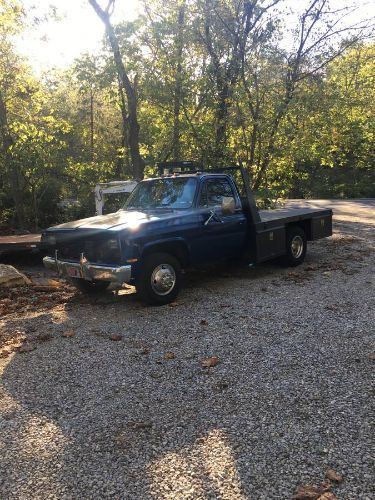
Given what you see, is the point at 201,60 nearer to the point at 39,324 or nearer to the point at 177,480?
the point at 39,324

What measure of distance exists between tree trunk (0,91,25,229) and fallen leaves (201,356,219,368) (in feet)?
35.5

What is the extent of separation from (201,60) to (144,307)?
28.4ft

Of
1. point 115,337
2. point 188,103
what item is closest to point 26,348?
point 115,337

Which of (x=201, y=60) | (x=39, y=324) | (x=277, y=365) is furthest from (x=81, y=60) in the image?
(x=277, y=365)

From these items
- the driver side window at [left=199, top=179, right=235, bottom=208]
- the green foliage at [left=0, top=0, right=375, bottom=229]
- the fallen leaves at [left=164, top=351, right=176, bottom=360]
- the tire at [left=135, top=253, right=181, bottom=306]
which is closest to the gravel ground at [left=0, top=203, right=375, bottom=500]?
the fallen leaves at [left=164, top=351, right=176, bottom=360]

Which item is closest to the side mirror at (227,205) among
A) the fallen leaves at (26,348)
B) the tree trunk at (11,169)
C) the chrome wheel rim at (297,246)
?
the chrome wheel rim at (297,246)

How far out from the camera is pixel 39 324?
578cm

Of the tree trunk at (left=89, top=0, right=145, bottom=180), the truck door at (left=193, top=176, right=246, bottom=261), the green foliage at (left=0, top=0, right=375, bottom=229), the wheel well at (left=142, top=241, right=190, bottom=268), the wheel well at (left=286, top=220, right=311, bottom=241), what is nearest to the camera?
the wheel well at (left=142, top=241, right=190, bottom=268)

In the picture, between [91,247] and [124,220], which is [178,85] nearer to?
[124,220]

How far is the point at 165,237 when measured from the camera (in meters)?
6.22

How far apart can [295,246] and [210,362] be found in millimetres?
5021

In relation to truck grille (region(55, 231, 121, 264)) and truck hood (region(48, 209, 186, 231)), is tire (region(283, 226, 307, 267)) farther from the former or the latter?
truck grille (region(55, 231, 121, 264))

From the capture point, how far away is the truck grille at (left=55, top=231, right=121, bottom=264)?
5.86 m

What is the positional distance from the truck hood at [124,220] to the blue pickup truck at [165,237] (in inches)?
0.5
